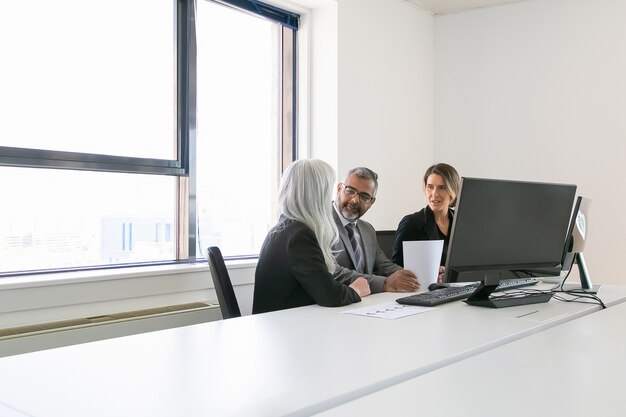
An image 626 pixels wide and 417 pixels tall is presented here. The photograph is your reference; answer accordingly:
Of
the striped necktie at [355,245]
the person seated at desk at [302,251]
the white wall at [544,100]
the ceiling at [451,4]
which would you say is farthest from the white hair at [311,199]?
the ceiling at [451,4]

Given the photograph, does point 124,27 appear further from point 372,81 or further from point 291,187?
point 372,81

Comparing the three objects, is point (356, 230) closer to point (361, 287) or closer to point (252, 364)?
point (361, 287)

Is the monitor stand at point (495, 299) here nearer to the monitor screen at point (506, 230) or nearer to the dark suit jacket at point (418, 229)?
the monitor screen at point (506, 230)

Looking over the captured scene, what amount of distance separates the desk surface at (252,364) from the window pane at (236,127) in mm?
1612

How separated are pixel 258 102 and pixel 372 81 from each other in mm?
795

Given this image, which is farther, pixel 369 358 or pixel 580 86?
pixel 580 86

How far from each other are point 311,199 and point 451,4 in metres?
2.74

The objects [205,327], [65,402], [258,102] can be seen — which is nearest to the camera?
[65,402]

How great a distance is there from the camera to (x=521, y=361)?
1.38 m

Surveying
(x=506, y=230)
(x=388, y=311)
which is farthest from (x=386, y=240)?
(x=388, y=311)

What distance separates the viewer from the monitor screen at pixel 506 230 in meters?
1.99

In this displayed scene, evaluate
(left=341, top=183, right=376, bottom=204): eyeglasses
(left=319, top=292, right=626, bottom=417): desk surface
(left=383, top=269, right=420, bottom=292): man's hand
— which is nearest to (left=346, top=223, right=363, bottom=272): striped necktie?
(left=341, top=183, right=376, bottom=204): eyeglasses

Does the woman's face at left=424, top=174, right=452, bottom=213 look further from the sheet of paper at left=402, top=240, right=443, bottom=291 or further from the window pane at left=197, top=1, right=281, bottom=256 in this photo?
the window pane at left=197, top=1, right=281, bottom=256

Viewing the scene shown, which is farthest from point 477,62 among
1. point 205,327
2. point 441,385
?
point 441,385
